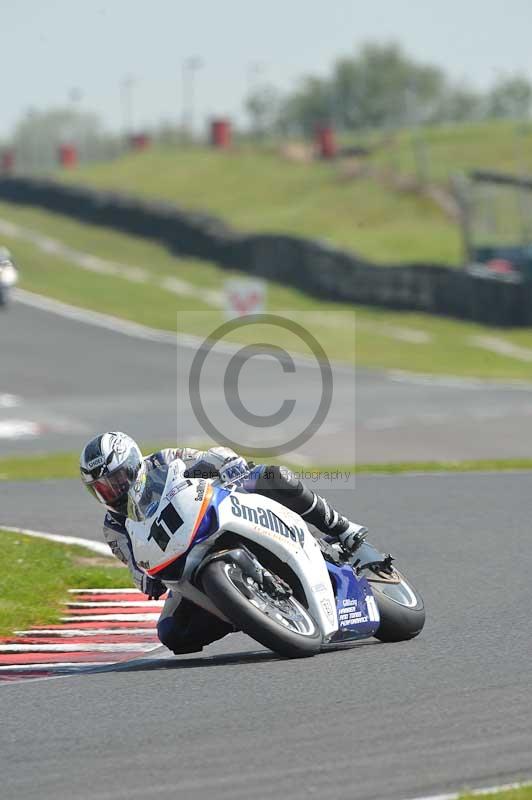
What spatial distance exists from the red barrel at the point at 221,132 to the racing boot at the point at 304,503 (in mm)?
58828

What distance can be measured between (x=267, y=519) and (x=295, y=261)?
37.3m

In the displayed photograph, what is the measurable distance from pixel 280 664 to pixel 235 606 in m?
0.50

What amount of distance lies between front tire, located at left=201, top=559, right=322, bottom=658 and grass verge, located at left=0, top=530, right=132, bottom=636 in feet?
6.98

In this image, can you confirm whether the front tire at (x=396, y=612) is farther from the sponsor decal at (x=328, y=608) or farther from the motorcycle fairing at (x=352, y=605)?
the sponsor decal at (x=328, y=608)

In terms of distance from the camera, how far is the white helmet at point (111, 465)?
7.51m

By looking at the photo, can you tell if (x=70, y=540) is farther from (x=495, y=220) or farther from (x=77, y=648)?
(x=495, y=220)

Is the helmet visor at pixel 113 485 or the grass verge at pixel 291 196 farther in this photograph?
the grass verge at pixel 291 196

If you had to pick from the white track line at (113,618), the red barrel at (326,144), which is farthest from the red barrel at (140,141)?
the white track line at (113,618)

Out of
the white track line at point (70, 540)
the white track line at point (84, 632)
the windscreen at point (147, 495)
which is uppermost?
the windscreen at point (147, 495)

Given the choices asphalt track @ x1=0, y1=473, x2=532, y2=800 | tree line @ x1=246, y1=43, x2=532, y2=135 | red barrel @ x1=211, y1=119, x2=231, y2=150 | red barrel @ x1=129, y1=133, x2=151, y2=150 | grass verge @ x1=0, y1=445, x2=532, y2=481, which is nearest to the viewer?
asphalt track @ x1=0, y1=473, x2=532, y2=800

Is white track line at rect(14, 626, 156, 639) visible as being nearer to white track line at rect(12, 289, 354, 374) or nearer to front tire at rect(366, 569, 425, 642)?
front tire at rect(366, 569, 425, 642)

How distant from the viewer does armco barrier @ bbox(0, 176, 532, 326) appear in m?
37.2

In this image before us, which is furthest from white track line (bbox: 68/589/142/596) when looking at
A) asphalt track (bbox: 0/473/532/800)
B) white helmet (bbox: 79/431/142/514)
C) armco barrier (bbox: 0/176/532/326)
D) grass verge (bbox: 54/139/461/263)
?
grass verge (bbox: 54/139/461/263)

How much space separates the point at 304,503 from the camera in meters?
7.82
